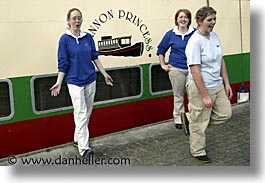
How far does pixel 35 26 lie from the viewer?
3389 mm

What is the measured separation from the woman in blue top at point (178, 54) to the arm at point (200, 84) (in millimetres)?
673

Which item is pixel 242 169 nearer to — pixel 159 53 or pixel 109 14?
pixel 159 53

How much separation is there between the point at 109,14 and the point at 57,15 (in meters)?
0.46

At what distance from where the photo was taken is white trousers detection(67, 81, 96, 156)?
353 cm

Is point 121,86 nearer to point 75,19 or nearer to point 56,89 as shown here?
point 56,89

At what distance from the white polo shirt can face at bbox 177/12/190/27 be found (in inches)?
→ 20.6

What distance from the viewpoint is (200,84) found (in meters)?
3.37

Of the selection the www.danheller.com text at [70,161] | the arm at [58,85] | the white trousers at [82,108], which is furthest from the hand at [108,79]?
the www.danheller.com text at [70,161]

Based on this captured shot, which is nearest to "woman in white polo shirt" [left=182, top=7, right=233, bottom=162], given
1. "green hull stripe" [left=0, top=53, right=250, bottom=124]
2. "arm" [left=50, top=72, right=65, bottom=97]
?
"green hull stripe" [left=0, top=53, right=250, bottom=124]

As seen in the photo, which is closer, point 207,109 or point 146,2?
point 207,109

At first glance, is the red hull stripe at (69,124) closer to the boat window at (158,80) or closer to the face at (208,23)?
the boat window at (158,80)

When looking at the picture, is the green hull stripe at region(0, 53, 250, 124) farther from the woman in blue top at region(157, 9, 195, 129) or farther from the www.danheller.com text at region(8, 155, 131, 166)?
the www.danheller.com text at region(8, 155, 131, 166)

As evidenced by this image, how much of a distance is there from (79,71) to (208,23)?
107 cm

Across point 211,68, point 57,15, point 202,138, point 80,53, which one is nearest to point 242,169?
point 202,138
